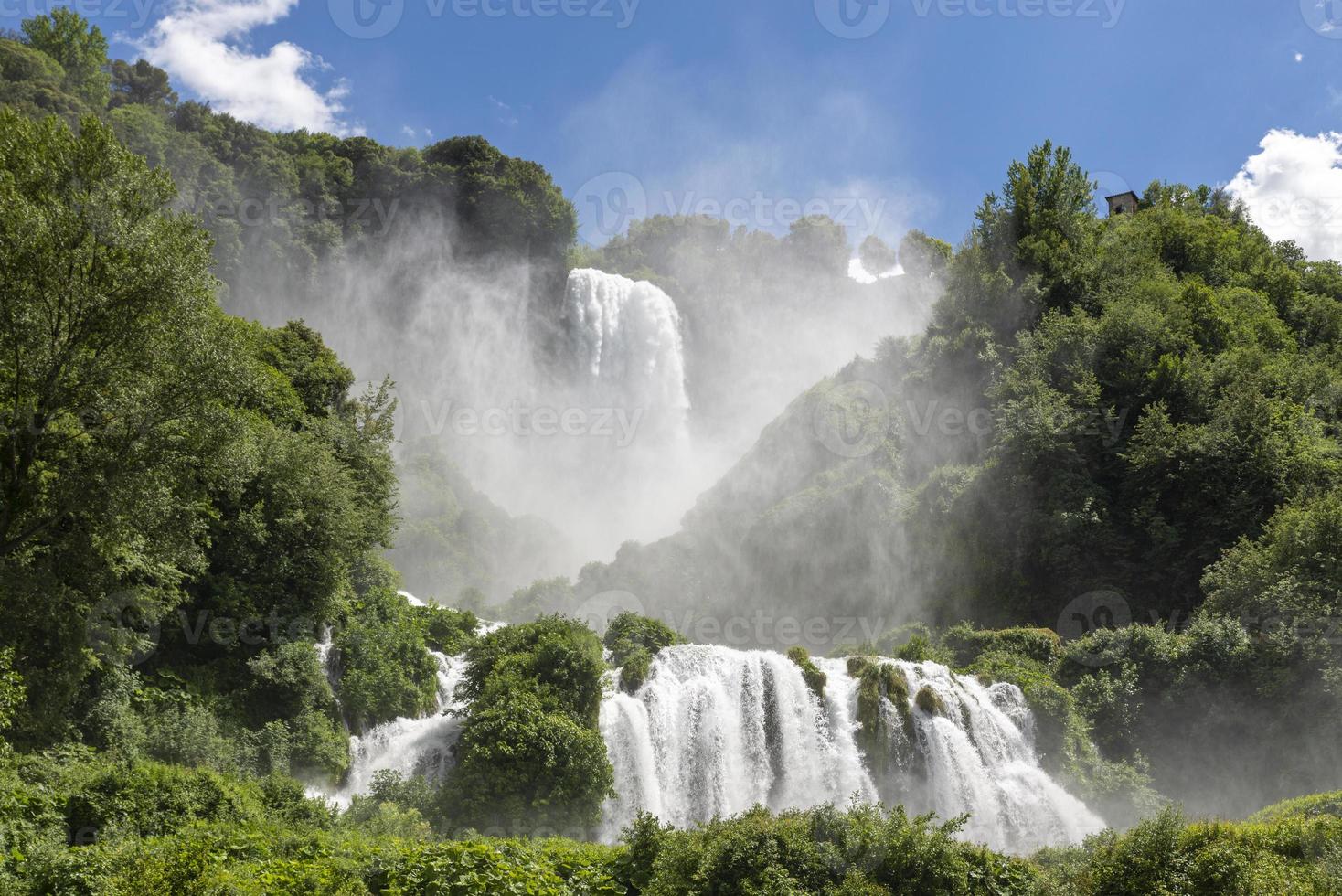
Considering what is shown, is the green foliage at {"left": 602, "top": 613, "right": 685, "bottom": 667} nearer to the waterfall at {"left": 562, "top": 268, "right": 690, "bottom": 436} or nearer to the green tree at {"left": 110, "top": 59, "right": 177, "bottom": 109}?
the waterfall at {"left": 562, "top": 268, "right": 690, "bottom": 436}

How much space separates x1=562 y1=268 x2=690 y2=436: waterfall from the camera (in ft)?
232

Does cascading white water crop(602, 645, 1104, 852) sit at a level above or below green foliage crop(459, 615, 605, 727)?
below

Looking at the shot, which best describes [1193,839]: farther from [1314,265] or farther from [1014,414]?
[1314,265]

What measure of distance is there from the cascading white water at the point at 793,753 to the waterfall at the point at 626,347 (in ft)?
147

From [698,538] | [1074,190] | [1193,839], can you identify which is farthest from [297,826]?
[1074,190]

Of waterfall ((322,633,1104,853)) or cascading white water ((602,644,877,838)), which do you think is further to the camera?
cascading white water ((602,644,877,838))

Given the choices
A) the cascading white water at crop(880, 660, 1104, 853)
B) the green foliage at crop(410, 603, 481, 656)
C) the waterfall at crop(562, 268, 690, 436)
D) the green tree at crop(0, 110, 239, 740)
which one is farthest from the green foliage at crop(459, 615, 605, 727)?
the waterfall at crop(562, 268, 690, 436)

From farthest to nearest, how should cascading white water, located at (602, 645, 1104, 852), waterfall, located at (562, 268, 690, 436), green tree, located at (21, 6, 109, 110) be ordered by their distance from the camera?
waterfall, located at (562, 268, 690, 436) < green tree, located at (21, 6, 109, 110) < cascading white water, located at (602, 645, 1104, 852)

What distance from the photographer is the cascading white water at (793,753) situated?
2433 cm

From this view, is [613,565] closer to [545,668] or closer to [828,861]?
[545,668]

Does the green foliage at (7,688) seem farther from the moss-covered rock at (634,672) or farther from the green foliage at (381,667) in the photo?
the moss-covered rock at (634,672)

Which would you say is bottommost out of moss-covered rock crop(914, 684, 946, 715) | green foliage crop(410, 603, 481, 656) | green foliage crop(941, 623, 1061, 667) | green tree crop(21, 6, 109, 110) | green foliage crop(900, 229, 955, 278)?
moss-covered rock crop(914, 684, 946, 715)

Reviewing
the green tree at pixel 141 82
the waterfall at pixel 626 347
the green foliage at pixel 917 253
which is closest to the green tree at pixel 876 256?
the green foliage at pixel 917 253

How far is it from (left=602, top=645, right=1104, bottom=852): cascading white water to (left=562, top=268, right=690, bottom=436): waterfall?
44920mm
